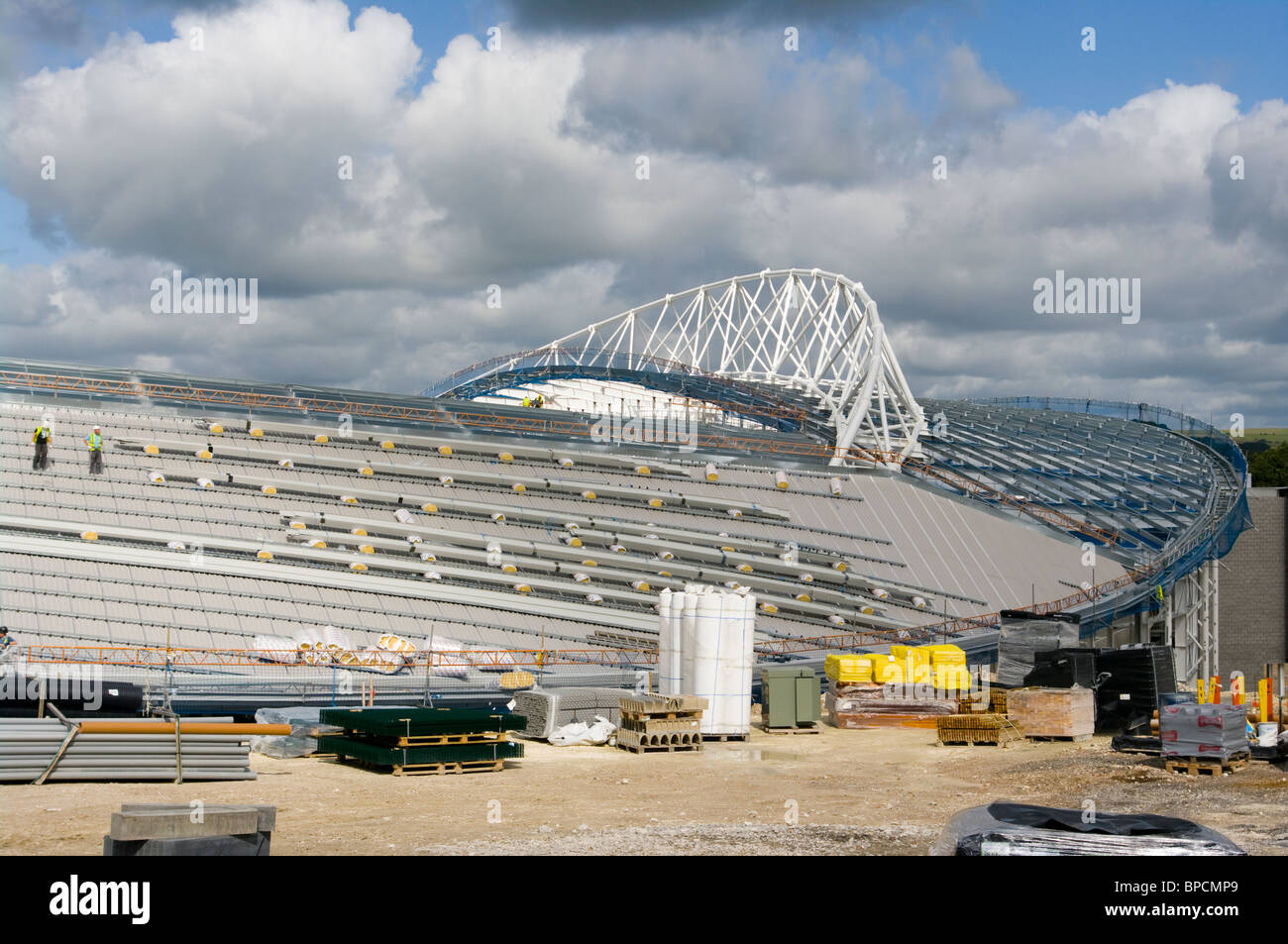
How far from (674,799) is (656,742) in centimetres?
657

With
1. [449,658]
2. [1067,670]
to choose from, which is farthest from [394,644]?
[1067,670]

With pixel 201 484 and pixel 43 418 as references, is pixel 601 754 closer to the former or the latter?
pixel 201 484

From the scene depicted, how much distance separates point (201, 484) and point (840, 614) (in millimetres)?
22075

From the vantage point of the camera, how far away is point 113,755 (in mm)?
20109

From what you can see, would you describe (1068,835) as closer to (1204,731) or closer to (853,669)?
(1204,731)

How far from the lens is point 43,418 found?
42469 millimetres

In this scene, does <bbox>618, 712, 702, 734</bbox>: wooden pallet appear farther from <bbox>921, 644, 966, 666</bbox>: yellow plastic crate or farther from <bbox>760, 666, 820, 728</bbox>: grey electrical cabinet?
<bbox>921, 644, 966, 666</bbox>: yellow plastic crate

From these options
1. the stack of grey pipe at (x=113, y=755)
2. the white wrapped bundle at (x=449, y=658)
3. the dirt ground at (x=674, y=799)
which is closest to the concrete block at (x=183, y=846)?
the dirt ground at (x=674, y=799)

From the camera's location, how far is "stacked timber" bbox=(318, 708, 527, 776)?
22406 millimetres

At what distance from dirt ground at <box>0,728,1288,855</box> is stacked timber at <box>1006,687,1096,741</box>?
1.20 m
